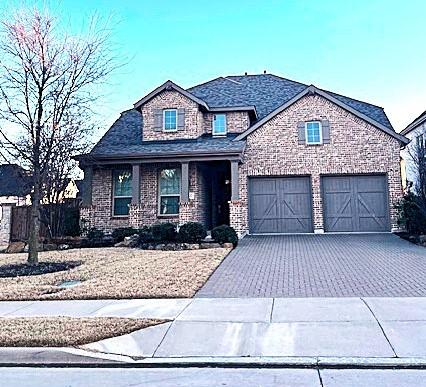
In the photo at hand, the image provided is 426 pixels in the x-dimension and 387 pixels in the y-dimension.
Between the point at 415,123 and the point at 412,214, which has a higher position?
the point at 415,123

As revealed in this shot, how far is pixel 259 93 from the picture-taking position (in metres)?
23.1

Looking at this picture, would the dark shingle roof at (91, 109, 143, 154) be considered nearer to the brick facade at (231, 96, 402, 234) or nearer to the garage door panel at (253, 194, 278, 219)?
the brick facade at (231, 96, 402, 234)

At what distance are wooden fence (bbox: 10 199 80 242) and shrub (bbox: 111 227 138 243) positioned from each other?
233 cm

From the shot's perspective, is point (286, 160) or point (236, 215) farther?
point (286, 160)

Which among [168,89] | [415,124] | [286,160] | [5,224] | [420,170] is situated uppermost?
[168,89]

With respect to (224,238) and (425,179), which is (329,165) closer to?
(425,179)

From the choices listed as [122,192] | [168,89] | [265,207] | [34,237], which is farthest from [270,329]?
[168,89]

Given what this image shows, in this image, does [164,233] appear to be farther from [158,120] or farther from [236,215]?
[158,120]

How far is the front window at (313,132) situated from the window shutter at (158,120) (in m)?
6.69

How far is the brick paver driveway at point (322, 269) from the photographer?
309 inches

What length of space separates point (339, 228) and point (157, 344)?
46.1 feet

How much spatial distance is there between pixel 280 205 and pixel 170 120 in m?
6.42

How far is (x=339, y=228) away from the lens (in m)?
17.9

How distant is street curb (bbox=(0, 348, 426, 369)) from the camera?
4.43 meters
